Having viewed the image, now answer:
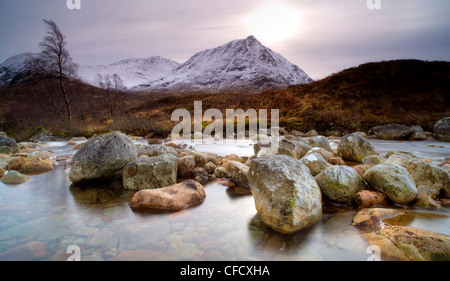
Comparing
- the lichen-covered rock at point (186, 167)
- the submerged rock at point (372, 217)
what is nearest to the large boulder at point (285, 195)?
the submerged rock at point (372, 217)

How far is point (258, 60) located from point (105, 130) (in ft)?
404

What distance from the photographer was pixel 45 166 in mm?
6520

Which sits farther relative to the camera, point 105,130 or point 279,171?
point 105,130

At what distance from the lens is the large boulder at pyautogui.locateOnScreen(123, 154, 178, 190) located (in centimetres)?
454

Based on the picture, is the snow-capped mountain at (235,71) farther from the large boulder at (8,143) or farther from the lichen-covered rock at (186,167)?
the lichen-covered rock at (186,167)

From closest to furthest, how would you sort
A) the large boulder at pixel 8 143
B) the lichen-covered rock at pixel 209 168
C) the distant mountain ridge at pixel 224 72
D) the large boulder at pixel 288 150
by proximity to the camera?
the lichen-covered rock at pixel 209 168, the large boulder at pixel 288 150, the large boulder at pixel 8 143, the distant mountain ridge at pixel 224 72

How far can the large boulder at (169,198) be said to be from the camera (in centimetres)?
370

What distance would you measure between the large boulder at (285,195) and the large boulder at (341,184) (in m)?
0.63

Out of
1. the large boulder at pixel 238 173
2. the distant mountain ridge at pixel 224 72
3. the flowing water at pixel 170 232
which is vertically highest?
the distant mountain ridge at pixel 224 72

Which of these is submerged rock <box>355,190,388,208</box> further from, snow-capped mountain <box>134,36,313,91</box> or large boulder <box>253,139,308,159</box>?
snow-capped mountain <box>134,36,313,91</box>

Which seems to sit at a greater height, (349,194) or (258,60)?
(258,60)

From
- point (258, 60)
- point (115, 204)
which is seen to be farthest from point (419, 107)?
point (258, 60)

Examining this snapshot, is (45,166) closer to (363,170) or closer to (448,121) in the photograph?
(363,170)

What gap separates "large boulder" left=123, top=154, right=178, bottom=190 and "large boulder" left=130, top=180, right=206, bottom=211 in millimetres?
595
